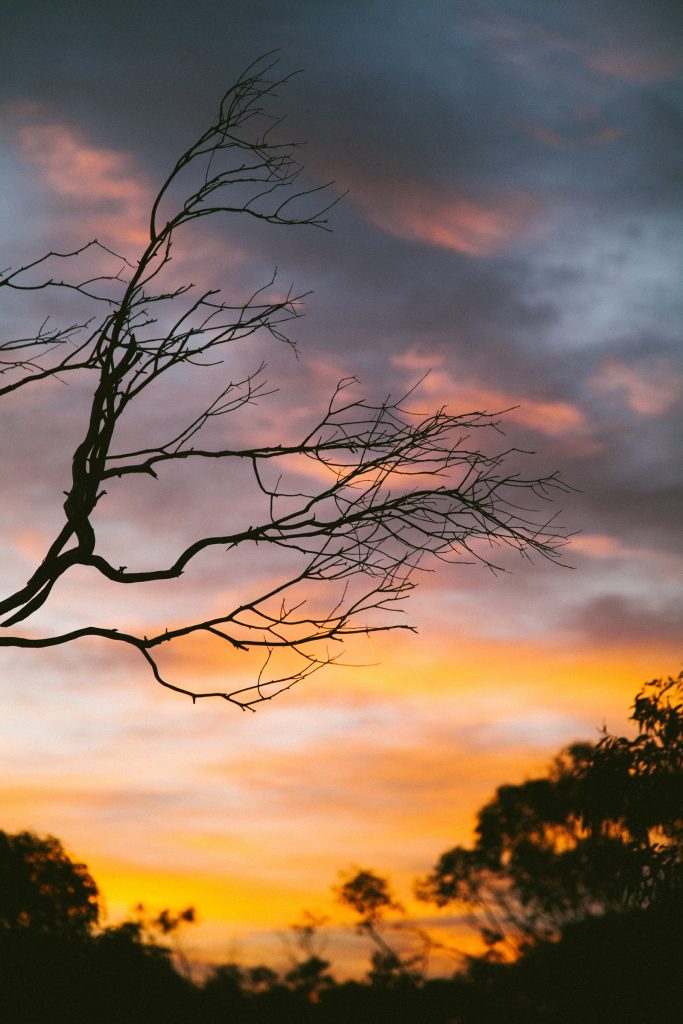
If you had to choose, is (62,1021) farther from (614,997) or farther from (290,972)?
(290,972)

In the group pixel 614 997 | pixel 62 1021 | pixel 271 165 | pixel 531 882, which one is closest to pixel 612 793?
pixel 614 997

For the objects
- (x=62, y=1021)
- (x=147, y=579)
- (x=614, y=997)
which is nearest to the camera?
(x=147, y=579)

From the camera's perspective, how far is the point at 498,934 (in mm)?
34625

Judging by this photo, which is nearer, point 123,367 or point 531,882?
point 123,367

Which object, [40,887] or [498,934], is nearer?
[40,887]

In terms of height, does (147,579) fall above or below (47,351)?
below

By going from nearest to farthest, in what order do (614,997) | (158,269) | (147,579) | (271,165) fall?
(147,579)
(158,269)
(271,165)
(614,997)

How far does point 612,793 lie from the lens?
1458 cm

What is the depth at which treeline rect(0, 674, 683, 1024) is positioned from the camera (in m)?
14.1

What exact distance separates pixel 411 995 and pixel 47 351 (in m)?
34.4

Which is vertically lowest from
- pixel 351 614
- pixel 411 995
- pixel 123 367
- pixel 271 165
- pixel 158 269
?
pixel 411 995

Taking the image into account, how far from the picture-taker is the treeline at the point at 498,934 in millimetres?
14125

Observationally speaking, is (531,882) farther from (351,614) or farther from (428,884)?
(351,614)

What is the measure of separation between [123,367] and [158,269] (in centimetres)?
65
